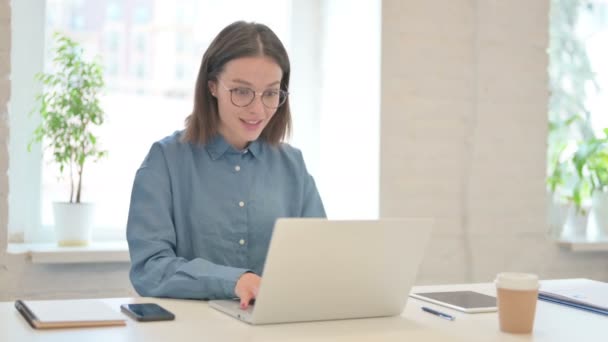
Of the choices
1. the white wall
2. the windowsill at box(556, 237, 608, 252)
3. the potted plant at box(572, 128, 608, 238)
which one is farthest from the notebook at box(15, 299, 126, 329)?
the potted plant at box(572, 128, 608, 238)

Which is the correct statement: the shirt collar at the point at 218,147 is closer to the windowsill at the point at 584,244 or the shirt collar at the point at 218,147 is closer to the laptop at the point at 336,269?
the laptop at the point at 336,269

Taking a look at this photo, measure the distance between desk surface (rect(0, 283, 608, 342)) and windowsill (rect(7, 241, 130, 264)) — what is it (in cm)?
113

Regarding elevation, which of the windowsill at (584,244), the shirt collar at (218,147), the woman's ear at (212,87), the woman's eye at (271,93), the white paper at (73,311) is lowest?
the windowsill at (584,244)

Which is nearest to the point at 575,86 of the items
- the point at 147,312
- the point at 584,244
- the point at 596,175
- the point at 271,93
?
the point at 596,175

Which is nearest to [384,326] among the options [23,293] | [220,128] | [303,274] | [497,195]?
[303,274]

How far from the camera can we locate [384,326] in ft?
4.55

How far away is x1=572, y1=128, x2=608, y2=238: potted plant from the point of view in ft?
10.9

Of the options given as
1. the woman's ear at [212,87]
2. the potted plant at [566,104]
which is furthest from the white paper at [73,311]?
the potted plant at [566,104]

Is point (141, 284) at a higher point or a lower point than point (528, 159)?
lower

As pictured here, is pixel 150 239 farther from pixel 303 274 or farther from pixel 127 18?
pixel 127 18

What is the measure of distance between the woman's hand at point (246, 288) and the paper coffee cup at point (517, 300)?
0.44 meters

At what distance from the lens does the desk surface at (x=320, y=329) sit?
4.09ft

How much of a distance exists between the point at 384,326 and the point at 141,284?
0.60m

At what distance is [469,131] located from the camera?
3.08m
